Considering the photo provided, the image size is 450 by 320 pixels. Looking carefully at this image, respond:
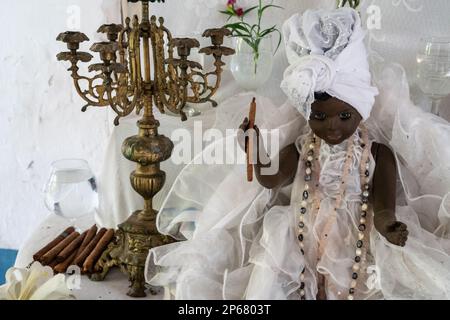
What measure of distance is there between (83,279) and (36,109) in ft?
2.26

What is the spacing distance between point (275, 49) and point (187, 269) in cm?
52

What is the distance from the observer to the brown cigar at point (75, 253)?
2.98ft

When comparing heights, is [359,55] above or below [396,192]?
above

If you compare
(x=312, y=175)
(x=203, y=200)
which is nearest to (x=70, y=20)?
(x=203, y=200)

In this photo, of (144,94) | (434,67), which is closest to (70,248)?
(144,94)

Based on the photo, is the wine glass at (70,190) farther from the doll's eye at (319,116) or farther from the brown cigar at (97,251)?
the doll's eye at (319,116)

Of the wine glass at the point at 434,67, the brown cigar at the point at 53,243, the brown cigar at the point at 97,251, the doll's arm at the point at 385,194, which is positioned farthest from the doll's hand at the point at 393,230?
the brown cigar at the point at 53,243

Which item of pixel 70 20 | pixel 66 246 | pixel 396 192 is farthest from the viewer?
pixel 70 20

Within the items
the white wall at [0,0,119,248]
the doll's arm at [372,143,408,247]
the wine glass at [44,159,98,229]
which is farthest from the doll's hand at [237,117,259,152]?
the white wall at [0,0,119,248]

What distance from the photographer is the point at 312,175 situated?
0.85m

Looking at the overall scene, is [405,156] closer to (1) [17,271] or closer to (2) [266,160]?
(2) [266,160]

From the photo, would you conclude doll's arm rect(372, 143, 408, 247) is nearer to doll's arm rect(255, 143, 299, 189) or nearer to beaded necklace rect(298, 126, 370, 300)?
beaded necklace rect(298, 126, 370, 300)

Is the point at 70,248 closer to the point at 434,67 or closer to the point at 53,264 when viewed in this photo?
the point at 53,264

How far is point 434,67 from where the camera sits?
2.93ft
